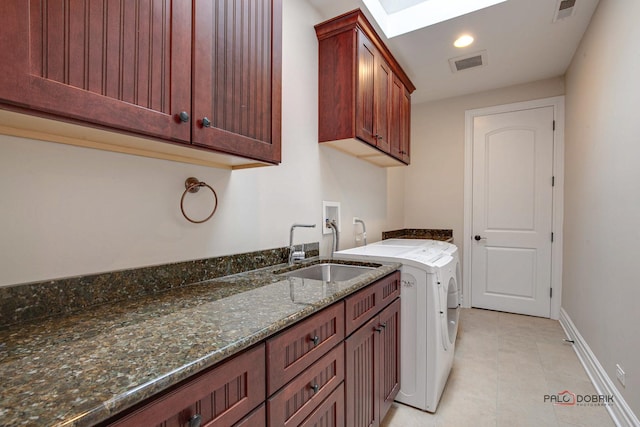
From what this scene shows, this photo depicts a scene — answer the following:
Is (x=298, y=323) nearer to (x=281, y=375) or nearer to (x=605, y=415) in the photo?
(x=281, y=375)

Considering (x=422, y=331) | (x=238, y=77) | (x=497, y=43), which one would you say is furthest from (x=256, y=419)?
(x=497, y=43)

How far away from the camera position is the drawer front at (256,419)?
29.1 inches

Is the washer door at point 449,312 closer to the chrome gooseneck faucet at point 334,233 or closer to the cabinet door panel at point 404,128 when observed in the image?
the chrome gooseneck faucet at point 334,233

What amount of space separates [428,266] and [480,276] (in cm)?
225

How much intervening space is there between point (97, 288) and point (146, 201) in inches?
13.5

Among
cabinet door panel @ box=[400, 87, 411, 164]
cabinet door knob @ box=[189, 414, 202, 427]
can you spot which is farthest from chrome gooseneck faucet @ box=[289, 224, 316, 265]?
cabinet door panel @ box=[400, 87, 411, 164]

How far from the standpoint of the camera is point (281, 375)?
87 cm

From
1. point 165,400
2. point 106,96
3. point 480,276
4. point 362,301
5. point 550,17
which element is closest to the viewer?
point 165,400

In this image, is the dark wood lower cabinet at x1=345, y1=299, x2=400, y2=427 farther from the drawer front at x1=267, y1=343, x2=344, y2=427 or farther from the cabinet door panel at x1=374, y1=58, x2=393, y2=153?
the cabinet door panel at x1=374, y1=58, x2=393, y2=153

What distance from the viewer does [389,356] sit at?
5.41 feet

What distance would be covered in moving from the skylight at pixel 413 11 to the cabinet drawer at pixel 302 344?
2.10 metres

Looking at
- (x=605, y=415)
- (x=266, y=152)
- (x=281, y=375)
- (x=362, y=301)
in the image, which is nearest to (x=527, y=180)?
(x=605, y=415)

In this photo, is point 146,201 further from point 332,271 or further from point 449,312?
point 449,312

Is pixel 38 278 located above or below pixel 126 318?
above
